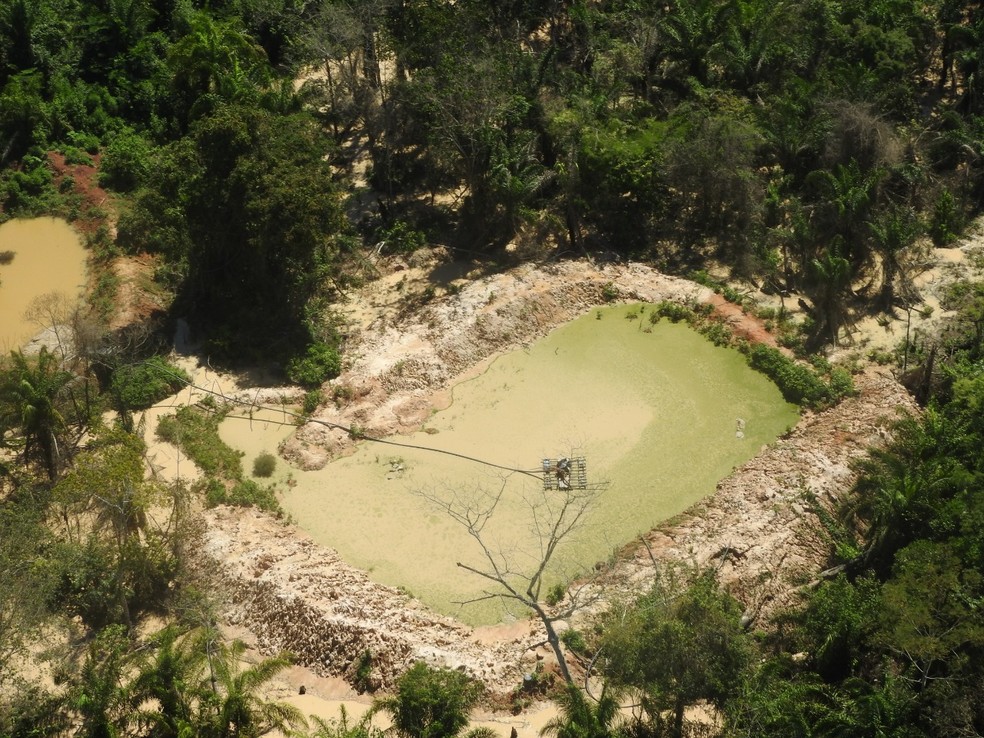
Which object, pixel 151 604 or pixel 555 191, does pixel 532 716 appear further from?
pixel 555 191

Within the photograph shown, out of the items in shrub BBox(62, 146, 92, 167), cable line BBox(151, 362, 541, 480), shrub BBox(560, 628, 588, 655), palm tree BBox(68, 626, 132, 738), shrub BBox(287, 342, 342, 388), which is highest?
shrub BBox(62, 146, 92, 167)

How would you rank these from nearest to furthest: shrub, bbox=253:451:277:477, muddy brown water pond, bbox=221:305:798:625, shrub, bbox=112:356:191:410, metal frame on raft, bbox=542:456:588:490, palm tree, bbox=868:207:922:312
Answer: muddy brown water pond, bbox=221:305:798:625
metal frame on raft, bbox=542:456:588:490
shrub, bbox=253:451:277:477
shrub, bbox=112:356:191:410
palm tree, bbox=868:207:922:312

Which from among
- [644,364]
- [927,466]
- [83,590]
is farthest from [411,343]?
[927,466]

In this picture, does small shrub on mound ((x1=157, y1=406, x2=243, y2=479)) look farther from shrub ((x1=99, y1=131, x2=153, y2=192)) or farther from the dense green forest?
shrub ((x1=99, y1=131, x2=153, y2=192))

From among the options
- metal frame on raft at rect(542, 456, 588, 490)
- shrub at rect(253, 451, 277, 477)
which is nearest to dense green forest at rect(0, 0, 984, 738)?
shrub at rect(253, 451, 277, 477)

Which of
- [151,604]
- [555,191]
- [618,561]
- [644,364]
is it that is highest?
[555,191]

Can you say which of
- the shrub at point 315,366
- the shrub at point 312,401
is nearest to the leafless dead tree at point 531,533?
the shrub at point 312,401
